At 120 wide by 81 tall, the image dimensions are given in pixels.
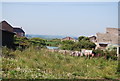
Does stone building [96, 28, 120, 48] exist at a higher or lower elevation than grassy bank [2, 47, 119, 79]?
lower

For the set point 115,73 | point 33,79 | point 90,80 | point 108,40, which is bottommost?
point 108,40

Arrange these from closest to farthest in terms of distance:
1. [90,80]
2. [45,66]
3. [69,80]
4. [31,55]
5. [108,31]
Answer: [69,80]
[90,80]
[45,66]
[31,55]
[108,31]

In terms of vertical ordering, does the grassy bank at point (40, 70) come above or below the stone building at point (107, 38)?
above

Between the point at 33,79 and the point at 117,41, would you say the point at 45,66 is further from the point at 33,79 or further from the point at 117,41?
the point at 117,41

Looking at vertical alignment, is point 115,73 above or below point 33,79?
below

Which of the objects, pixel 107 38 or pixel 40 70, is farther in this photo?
pixel 107 38

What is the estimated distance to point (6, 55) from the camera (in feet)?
19.2

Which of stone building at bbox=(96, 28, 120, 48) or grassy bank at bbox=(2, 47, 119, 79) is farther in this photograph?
stone building at bbox=(96, 28, 120, 48)

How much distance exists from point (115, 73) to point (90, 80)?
1.80 m

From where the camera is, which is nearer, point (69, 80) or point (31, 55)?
point (69, 80)

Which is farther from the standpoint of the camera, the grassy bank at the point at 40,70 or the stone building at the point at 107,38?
the stone building at the point at 107,38

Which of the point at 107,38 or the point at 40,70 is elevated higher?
the point at 40,70

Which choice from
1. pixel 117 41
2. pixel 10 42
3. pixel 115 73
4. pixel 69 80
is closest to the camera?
pixel 69 80

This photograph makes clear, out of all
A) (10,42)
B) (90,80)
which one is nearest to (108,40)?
(10,42)
